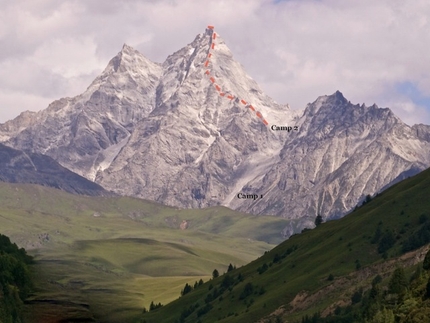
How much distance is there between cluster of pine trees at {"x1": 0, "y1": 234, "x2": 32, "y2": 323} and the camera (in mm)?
117750

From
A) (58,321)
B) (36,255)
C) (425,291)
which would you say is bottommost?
(58,321)

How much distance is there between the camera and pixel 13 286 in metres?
131

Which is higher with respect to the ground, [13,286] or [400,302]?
[400,302]

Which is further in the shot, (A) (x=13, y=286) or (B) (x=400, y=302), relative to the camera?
(B) (x=400, y=302)

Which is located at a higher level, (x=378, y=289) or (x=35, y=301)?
(x=378, y=289)

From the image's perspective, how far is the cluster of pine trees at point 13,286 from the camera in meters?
118

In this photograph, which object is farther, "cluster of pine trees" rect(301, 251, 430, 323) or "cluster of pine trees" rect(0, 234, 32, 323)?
"cluster of pine trees" rect(301, 251, 430, 323)

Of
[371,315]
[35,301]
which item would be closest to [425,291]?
[371,315]

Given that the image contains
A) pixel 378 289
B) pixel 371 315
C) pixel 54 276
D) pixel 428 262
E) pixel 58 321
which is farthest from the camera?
pixel 378 289

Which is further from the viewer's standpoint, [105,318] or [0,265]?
[0,265]

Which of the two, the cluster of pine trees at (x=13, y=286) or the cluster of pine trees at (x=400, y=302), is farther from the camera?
the cluster of pine trees at (x=400, y=302)

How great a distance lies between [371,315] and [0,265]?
226 feet

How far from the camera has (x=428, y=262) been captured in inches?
5802

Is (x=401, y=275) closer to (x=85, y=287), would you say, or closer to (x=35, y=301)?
(x=85, y=287)
